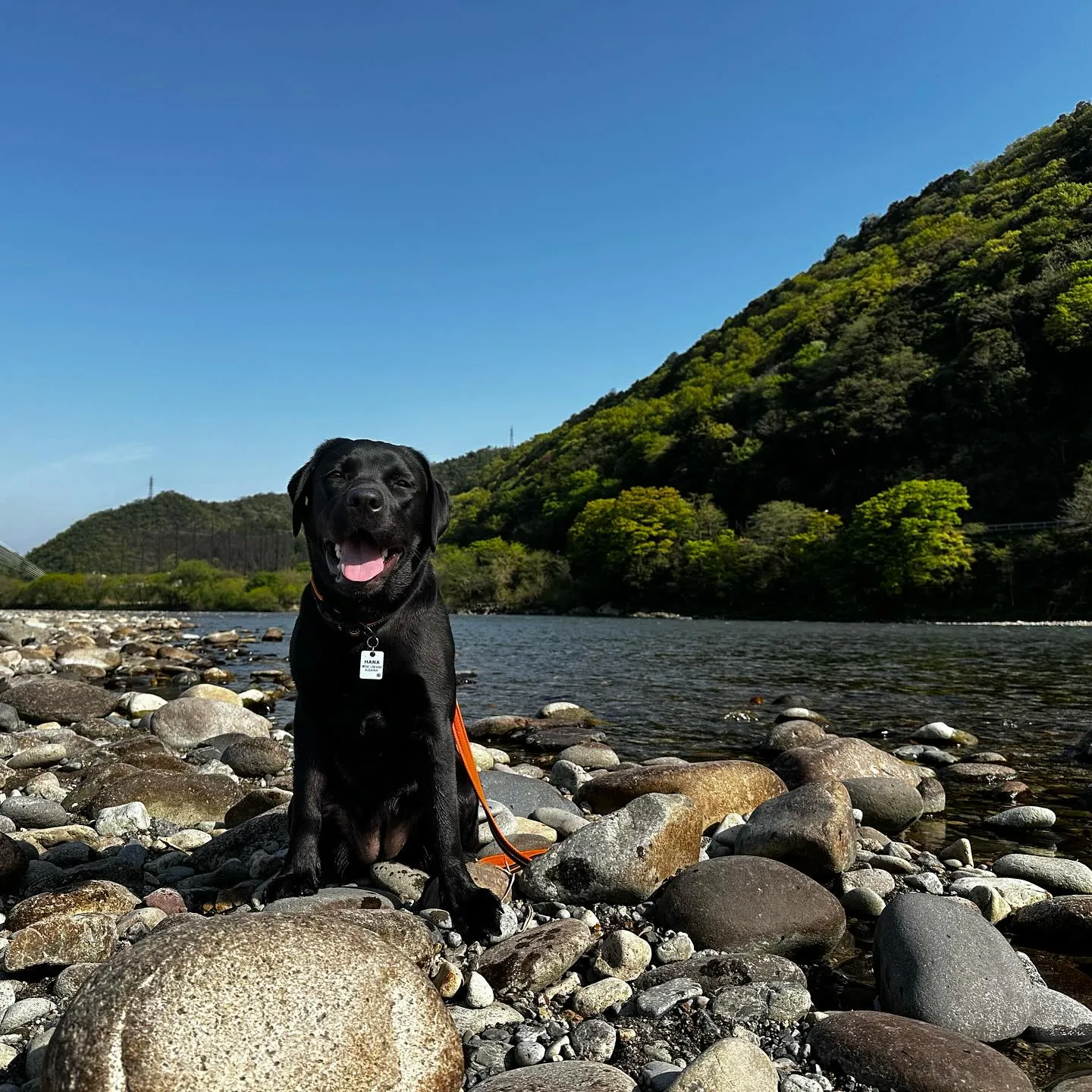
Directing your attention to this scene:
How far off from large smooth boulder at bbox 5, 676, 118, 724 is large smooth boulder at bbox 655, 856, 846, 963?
9344 millimetres

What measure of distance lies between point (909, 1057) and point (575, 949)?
125 centimetres

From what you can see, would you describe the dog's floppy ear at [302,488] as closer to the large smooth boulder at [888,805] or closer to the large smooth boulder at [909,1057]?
the large smooth boulder at [909,1057]

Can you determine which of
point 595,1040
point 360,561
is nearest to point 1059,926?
point 595,1040

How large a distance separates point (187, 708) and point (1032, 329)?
73.6m

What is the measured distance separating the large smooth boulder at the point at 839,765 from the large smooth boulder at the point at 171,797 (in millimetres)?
4569

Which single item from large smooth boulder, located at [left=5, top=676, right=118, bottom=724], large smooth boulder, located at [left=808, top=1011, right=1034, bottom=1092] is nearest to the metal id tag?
large smooth boulder, located at [left=808, top=1011, right=1034, bottom=1092]

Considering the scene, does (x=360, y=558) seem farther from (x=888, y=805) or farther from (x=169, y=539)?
(x=169, y=539)

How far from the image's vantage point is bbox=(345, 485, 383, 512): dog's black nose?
3.50m

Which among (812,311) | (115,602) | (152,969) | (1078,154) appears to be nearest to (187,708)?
(152,969)

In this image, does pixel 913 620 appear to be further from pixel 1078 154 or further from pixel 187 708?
pixel 1078 154

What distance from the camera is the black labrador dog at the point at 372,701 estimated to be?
11.6 feet

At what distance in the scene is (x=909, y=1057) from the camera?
254 cm

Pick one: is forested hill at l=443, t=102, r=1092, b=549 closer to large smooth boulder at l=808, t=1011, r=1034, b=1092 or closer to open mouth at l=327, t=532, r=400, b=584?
large smooth boulder at l=808, t=1011, r=1034, b=1092

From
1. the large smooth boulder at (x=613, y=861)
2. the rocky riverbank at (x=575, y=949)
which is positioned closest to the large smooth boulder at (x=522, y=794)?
the rocky riverbank at (x=575, y=949)
